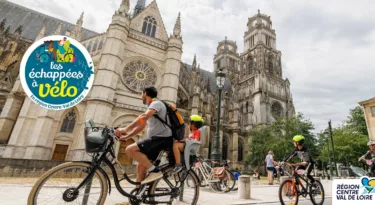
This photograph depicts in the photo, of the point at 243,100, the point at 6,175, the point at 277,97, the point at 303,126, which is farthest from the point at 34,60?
the point at 277,97

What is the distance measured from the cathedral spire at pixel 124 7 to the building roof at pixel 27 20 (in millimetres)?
13231

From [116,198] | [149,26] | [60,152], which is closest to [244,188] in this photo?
[116,198]

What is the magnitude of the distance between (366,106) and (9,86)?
40.9 metres

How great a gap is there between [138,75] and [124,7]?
25.4ft

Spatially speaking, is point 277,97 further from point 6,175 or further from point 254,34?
point 6,175

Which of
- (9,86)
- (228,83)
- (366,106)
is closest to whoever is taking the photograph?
(9,86)

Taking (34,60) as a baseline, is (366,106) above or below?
above

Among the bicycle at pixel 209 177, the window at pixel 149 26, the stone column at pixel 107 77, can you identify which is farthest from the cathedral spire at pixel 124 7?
the bicycle at pixel 209 177

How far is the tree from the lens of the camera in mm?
29953

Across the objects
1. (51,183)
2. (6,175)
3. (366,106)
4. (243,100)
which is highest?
(243,100)

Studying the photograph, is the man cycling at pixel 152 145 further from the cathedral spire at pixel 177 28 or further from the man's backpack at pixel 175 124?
the cathedral spire at pixel 177 28

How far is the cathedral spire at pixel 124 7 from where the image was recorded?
21.1m

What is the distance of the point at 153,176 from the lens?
2918mm

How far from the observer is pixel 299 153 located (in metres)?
4.63
